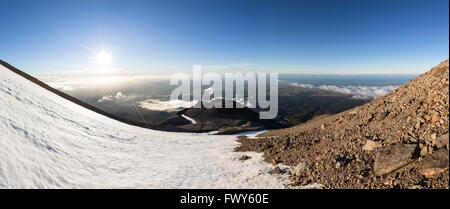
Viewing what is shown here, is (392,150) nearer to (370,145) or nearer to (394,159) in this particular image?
(394,159)

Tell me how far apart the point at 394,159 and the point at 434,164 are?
0.80 metres

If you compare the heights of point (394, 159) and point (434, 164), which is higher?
point (434, 164)

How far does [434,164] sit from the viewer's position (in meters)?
4.12

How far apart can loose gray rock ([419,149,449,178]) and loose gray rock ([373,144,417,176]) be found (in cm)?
37

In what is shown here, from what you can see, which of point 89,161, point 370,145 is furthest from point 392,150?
point 89,161

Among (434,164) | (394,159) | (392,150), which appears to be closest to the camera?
(434,164)

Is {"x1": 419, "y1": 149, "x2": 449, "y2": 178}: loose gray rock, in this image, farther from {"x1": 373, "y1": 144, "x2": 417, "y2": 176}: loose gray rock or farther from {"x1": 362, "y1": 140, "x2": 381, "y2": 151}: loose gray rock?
{"x1": 362, "y1": 140, "x2": 381, "y2": 151}: loose gray rock

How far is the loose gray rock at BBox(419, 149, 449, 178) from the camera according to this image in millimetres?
4016

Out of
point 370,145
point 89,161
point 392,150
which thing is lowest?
point 89,161

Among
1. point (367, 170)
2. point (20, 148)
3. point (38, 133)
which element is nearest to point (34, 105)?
point (38, 133)

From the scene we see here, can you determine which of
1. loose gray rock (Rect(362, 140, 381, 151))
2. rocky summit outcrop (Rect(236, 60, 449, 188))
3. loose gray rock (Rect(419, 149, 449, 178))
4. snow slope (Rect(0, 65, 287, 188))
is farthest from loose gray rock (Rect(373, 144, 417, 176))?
snow slope (Rect(0, 65, 287, 188))

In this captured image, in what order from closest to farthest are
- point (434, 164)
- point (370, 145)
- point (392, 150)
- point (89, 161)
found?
point (434, 164), point (392, 150), point (370, 145), point (89, 161)

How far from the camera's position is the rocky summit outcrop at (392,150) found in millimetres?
4336
